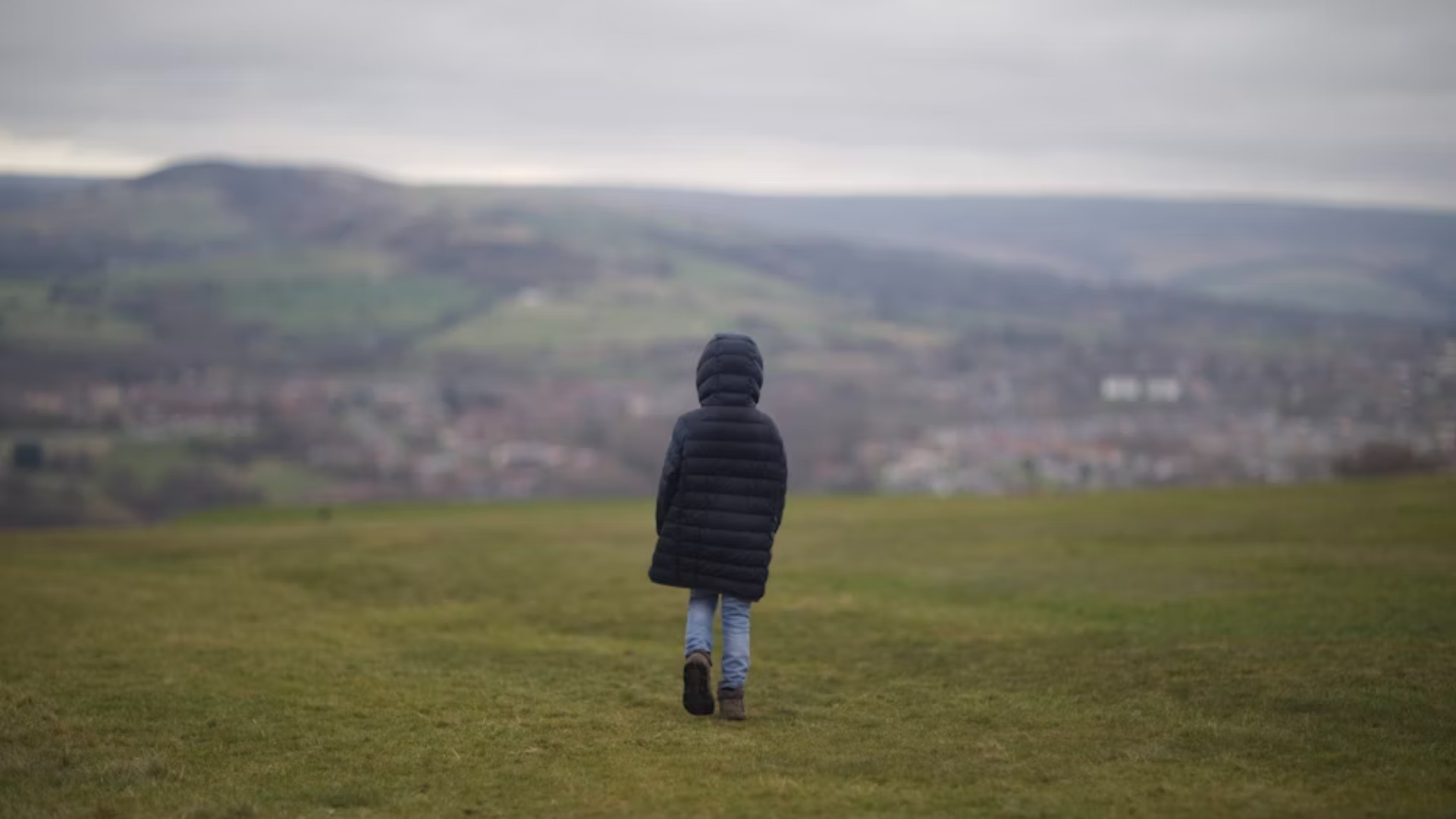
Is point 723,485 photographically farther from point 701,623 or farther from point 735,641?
point 735,641

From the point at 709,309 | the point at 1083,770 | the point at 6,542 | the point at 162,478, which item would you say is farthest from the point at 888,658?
the point at 709,309

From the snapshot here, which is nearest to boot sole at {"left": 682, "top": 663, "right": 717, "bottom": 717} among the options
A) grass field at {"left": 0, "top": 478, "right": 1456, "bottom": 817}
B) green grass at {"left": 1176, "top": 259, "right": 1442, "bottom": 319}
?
grass field at {"left": 0, "top": 478, "right": 1456, "bottom": 817}

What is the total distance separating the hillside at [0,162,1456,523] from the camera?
8444 cm

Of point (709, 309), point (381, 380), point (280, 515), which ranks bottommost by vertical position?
point (280, 515)

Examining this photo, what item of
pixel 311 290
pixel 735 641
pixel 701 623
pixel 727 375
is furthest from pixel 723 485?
pixel 311 290

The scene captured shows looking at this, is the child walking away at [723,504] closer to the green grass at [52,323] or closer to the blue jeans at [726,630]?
the blue jeans at [726,630]

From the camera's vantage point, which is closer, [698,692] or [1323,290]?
[698,692]

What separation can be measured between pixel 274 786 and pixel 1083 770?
18.2 ft

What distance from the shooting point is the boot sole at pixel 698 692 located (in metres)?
11.1

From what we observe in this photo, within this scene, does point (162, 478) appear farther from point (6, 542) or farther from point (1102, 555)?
point (1102, 555)

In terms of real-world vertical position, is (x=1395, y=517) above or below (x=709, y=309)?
below

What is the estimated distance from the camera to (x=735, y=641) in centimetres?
1130

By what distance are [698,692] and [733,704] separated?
1.04 feet

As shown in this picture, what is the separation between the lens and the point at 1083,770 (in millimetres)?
9109
